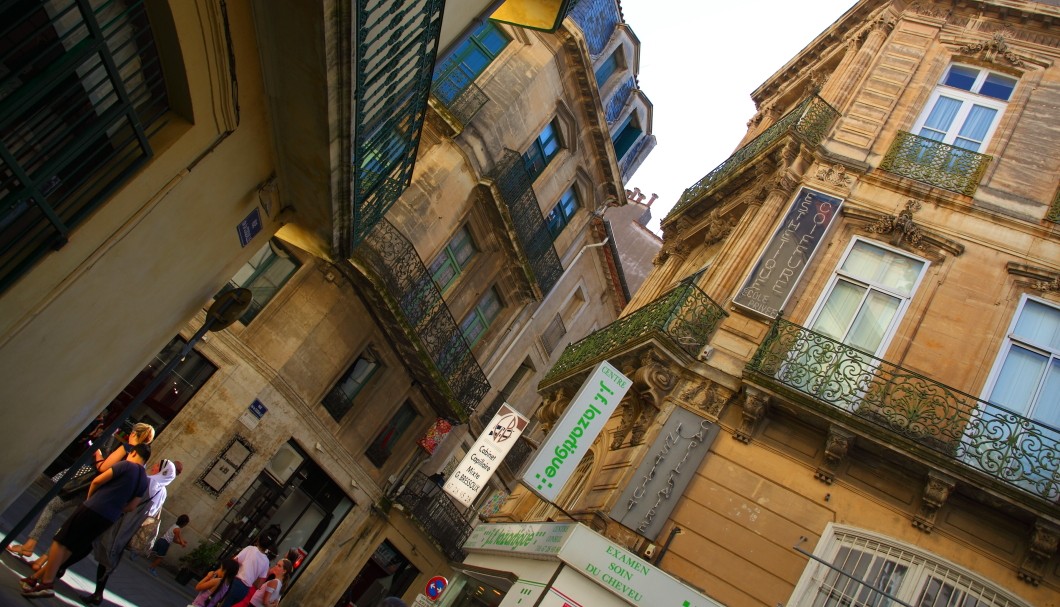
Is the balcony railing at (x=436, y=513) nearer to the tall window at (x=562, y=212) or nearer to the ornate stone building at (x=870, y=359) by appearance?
the ornate stone building at (x=870, y=359)

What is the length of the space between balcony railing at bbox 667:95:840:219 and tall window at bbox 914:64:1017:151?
5.11 feet

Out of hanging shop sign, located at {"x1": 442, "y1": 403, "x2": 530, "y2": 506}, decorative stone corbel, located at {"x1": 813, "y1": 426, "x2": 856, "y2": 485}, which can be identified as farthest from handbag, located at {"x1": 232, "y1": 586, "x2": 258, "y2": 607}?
decorative stone corbel, located at {"x1": 813, "y1": 426, "x2": 856, "y2": 485}

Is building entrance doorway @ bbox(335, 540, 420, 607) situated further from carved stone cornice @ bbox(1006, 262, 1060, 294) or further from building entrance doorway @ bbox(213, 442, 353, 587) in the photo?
carved stone cornice @ bbox(1006, 262, 1060, 294)

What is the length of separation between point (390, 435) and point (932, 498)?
14.3 metres

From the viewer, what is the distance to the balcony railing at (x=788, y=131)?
13.1m

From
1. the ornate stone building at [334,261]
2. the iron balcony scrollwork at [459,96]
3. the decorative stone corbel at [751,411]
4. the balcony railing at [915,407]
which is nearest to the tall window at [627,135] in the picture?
the ornate stone building at [334,261]

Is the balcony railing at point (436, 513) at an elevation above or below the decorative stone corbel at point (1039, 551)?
below

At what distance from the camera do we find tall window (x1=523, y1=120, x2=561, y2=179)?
21.0 metres

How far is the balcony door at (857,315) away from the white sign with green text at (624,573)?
330 cm

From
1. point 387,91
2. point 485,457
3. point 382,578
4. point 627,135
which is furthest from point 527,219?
point 387,91

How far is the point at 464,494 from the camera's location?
14203 mm

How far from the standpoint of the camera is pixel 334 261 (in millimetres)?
10359

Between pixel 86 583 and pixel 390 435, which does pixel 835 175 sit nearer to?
pixel 86 583

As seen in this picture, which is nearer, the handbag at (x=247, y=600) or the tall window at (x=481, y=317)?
the handbag at (x=247, y=600)
